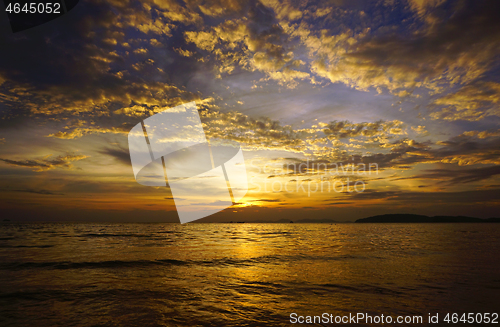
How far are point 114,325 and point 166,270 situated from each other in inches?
281

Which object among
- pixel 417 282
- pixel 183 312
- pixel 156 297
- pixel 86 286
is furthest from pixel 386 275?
pixel 86 286

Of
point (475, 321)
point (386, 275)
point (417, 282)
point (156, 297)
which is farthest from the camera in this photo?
point (386, 275)

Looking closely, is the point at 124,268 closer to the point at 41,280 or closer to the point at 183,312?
the point at 41,280

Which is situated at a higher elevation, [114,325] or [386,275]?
[114,325]

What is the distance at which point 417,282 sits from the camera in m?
10.1

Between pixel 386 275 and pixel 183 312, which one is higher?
pixel 183 312

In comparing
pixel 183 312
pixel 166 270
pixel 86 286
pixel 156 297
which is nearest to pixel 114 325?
pixel 183 312

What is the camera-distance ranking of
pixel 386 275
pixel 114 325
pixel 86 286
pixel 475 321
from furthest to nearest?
pixel 386 275 → pixel 86 286 → pixel 475 321 → pixel 114 325

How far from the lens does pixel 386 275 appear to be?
11.3m

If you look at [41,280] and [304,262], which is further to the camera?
[304,262]

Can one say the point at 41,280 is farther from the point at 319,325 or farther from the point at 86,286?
the point at 319,325

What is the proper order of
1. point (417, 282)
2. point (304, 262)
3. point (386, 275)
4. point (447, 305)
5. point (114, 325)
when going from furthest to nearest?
point (304, 262), point (386, 275), point (417, 282), point (447, 305), point (114, 325)

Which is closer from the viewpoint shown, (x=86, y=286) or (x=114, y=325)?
(x=114, y=325)

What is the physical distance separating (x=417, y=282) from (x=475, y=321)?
4067 millimetres
